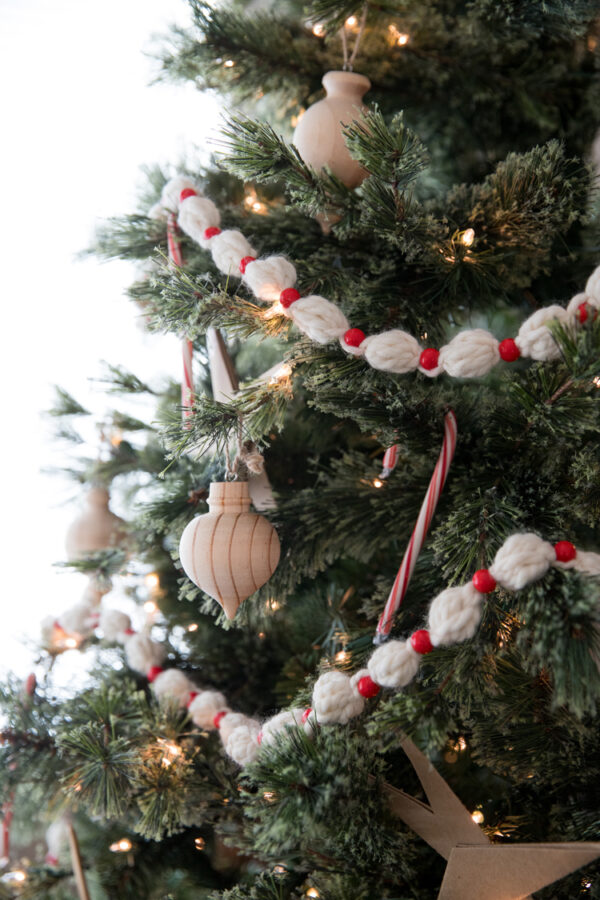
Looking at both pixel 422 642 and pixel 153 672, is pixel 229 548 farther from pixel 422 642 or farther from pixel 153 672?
pixel 153 672

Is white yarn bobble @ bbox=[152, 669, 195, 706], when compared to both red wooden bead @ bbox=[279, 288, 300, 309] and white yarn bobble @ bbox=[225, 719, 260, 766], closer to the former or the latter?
white yarn bobble @ bbox=[225, 719, 260, 766]

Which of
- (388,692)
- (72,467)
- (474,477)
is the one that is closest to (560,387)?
(474,477)

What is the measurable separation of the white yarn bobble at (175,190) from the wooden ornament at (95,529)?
346mm

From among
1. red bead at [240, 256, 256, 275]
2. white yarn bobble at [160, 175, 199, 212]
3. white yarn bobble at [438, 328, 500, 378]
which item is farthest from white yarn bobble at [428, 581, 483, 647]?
white yarn bobble at [160, 175, 199, 212]

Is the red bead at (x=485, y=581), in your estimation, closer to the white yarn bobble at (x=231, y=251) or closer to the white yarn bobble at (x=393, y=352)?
the white yarn bobble at (x=393, y=352)

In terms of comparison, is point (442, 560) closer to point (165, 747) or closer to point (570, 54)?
point (165, 747)

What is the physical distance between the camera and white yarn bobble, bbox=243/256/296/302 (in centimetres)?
44

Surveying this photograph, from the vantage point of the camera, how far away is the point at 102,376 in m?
0.65

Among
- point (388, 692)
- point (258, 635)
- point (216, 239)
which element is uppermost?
point (216, 239)

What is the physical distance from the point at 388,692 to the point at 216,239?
33 cm

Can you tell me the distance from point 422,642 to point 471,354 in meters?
0.17

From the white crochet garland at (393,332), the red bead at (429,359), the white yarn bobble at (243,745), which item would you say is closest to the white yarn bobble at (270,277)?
the white crochet garland at (393,332)

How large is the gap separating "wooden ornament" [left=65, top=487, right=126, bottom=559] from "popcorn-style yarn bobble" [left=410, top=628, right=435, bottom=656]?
17.1 inches

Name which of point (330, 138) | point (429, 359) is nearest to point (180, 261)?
point (330, 138)
